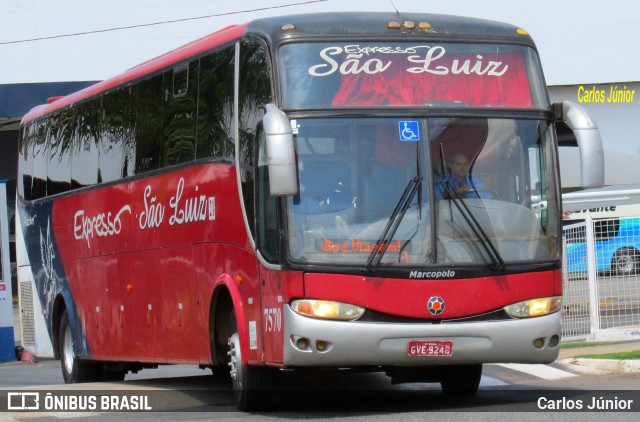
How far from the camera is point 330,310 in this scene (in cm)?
1002

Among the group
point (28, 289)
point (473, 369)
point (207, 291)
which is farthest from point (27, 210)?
point (473, 369)

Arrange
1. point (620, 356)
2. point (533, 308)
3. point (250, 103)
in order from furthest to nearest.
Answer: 1. point (620, 356)
2. point (250, 103)
3. point (533, 308)

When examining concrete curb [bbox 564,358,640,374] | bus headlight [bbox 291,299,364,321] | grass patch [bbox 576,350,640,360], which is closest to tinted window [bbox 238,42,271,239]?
bus headlight [bbox 291,299,364,321]

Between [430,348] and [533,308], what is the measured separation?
99 centimetres

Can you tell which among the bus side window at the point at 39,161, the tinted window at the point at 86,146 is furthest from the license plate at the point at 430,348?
the bus side window at the point at 39,161

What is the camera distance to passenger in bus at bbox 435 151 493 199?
34.1ft

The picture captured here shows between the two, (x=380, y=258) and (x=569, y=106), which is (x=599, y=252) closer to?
(x=569, y=106)

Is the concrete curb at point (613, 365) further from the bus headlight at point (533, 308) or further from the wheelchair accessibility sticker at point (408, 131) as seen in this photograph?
the wheelchair accessibility sticker at point (408, 131)

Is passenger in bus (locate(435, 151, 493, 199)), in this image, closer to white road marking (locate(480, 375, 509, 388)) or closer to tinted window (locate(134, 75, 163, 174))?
white road marking (locate(480, 375, 509, 388))

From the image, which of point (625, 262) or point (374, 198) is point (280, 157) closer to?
point (374, 198)

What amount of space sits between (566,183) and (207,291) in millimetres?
8149

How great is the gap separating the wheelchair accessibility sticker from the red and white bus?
0.02 meters

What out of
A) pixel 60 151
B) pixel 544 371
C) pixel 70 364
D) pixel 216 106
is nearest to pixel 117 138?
pixel 60 151

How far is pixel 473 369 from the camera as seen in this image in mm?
11992
